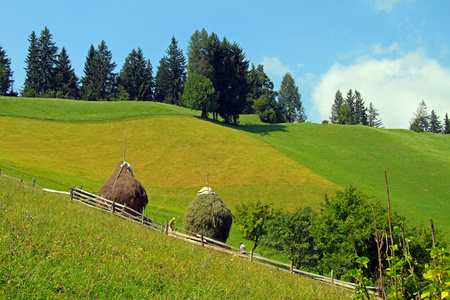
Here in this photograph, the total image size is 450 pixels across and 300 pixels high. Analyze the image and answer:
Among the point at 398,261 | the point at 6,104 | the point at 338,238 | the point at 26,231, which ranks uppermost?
the point at 6,104

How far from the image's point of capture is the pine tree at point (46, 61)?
102062 mm

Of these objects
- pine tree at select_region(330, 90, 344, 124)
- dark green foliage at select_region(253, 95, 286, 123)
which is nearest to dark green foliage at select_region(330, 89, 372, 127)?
pine tree at select_region(330, 90, 344, 124)

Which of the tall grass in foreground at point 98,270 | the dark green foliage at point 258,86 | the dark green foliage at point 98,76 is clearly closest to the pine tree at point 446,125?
the dark green foliage at point 258,86

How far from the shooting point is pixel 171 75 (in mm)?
114188

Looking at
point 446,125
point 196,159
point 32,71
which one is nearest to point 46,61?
point 32,71

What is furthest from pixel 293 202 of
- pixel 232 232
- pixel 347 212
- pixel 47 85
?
pixel 47 85

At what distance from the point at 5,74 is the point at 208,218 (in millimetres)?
103329

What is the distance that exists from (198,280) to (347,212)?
660 inches

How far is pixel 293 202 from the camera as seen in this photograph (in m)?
38.2

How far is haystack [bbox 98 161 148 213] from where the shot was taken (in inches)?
853

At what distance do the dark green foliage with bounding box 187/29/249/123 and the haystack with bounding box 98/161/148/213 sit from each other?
60.4 metres

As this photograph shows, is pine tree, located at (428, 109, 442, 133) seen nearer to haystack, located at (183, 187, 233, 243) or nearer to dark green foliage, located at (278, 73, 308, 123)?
dark green foliage, located at (278, 73, 308, 123)

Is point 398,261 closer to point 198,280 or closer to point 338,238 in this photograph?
point 198,280

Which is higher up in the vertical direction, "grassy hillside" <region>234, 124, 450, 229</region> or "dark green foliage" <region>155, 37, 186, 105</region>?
"dark green foliage" <region>155, 37, 186, 105</region>
